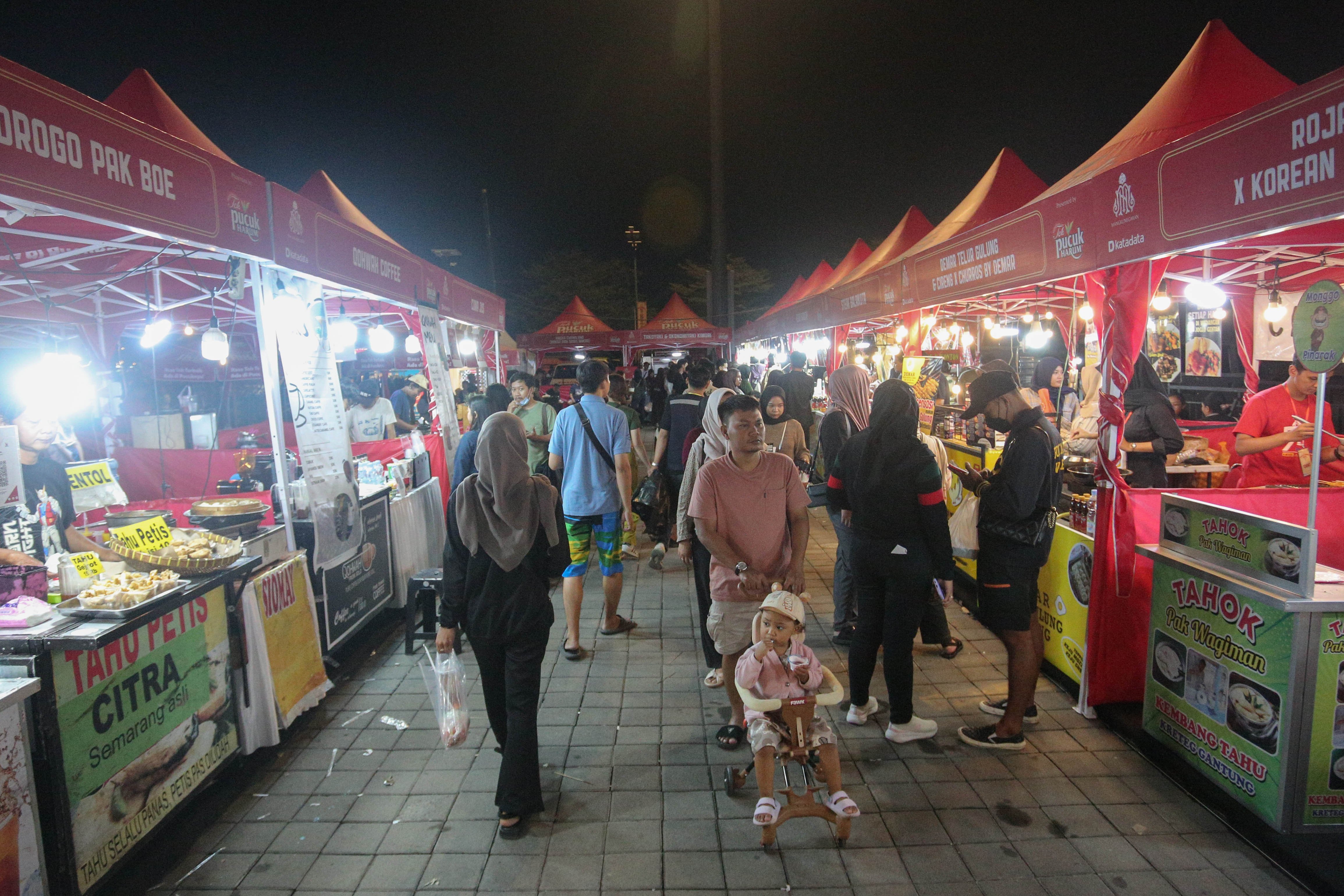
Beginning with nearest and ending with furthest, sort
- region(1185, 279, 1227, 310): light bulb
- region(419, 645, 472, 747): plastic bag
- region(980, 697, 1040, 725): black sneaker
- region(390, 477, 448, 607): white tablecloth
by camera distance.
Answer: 1. region(419, 645, 472, 747): plastic bag
2. region(980, 697, 1040, 725): black sneaker
3. region(1185, 279, 1227, 310): light bulb
4. region(390, 477, 448, 607): white tablecloth

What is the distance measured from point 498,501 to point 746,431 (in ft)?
4.00

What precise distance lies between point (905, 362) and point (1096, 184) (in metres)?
6.65

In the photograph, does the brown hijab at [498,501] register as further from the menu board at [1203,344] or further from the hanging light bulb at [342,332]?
the menu board at [1203,344]

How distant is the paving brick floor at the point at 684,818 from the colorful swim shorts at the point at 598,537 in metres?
1.09

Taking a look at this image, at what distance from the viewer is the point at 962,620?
5570mm

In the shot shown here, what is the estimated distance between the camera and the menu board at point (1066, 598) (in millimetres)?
4117

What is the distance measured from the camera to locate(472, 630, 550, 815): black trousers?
306 cm

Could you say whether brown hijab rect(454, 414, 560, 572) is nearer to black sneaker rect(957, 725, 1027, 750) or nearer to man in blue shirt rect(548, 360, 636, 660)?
man in blue shirt rect(548, 360, 636, 660)

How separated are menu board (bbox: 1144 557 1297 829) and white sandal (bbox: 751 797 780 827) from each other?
208 centimetres

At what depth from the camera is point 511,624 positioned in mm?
3010

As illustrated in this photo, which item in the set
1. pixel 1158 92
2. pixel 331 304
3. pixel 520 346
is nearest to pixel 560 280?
pixel 520 346

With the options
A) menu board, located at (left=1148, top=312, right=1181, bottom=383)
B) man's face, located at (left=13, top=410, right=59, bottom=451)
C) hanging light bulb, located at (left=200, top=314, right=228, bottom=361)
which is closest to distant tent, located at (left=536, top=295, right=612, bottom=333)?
menu board, located at (left=1148, top=312, right=1181, bottom=383)

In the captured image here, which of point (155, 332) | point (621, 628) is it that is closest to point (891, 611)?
point (621, 628)

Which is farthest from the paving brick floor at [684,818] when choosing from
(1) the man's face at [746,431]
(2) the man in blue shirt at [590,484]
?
(1) the man's face at [746,431]
